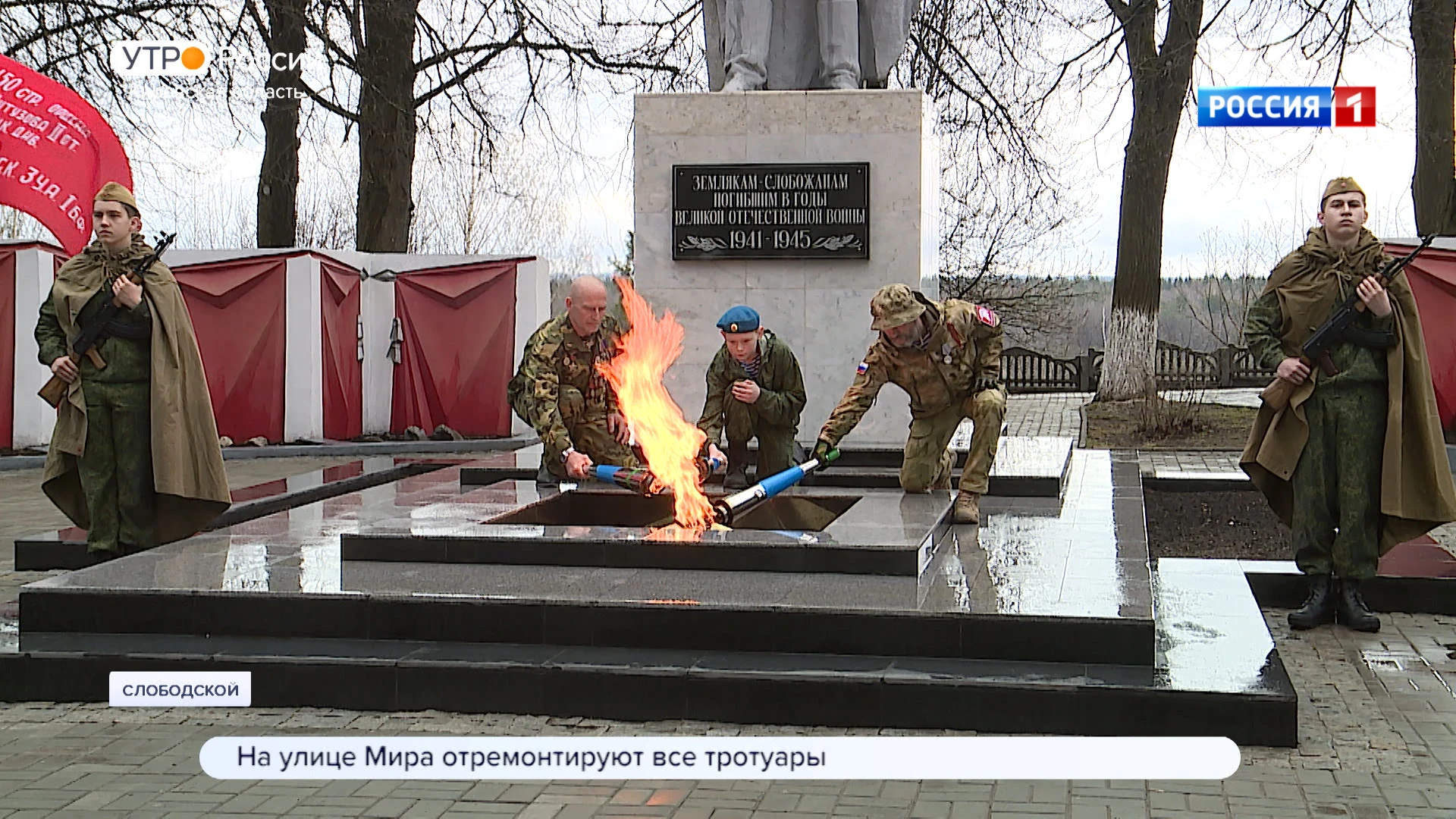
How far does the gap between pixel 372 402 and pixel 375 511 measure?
10.00 metres

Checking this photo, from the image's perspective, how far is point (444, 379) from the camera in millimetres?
17609

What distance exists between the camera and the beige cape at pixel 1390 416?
6285 mm

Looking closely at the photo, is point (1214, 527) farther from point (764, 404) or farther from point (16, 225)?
point (16, 225)

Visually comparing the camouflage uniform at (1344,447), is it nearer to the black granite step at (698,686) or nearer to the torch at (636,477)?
the black granite step at (698,686)

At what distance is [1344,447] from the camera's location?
6414mm

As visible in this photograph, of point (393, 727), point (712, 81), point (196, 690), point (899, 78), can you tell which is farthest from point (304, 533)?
point (899, 78)

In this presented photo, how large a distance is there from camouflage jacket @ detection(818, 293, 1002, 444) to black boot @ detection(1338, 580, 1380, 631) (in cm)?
192

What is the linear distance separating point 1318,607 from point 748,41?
5.56 metres

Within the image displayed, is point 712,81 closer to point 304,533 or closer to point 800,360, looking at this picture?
point 800,360

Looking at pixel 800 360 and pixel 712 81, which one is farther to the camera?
pixel 712 81

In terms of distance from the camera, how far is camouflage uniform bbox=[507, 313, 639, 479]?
7.71 meters

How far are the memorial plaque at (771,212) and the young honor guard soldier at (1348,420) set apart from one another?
364 centimetres
